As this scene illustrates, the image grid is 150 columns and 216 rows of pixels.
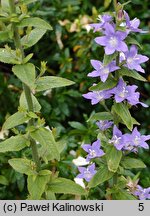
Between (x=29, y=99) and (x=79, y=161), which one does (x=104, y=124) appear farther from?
(x=79, y=161)

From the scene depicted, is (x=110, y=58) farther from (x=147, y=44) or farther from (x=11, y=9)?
(x=147, y=44)

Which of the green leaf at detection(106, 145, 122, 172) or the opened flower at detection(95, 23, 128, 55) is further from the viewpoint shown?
the green leaf at detection(106, 145, 122, 172)

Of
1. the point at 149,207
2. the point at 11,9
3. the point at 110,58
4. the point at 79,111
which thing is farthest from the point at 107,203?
the point at 79,111

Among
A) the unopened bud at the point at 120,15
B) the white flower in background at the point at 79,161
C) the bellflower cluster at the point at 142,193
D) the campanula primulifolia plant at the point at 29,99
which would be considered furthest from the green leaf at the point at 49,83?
the white flower in background at the point at 79,161

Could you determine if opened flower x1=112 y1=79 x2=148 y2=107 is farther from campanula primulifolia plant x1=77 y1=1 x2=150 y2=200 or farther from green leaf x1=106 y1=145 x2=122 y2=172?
green leaf x1=106 y1=145 x2=122 y2=172

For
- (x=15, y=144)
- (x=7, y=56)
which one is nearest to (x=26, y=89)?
(x=7, y=56)

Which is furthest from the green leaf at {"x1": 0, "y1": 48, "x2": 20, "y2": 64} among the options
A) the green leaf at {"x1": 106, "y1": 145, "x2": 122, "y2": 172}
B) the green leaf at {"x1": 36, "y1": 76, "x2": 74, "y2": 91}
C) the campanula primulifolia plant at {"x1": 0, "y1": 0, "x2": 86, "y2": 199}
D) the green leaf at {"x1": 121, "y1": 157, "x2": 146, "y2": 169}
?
the green leaf at {"x1": 121, "y1": 157, "x2": 146, "y2": 169}

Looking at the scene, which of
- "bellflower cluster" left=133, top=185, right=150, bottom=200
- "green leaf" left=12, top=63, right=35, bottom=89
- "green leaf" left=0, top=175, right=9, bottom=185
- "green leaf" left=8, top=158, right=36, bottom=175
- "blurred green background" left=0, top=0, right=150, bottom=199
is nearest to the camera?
"green leaf" left=12, top=63, right=35, bottom=89
